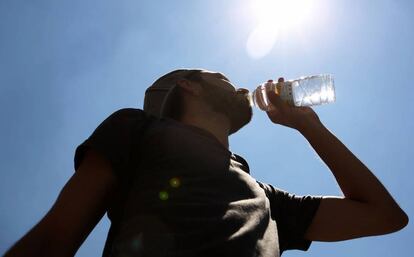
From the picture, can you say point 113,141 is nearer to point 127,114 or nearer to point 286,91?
point 127,114

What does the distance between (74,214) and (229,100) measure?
167 centimetres

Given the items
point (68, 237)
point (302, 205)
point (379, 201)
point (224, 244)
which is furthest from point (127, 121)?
point (379, 201)

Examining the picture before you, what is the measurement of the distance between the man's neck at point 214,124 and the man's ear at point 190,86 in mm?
267

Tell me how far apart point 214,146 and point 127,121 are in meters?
0.56

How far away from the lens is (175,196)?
1915mm

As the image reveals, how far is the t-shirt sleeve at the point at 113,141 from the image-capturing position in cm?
193

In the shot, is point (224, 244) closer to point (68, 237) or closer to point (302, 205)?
point (68, 237)

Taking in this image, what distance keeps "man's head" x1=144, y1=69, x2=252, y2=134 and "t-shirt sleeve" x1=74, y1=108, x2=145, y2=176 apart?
99cm

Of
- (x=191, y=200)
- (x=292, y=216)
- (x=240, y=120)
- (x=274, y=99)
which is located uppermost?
(x=274, y=99)

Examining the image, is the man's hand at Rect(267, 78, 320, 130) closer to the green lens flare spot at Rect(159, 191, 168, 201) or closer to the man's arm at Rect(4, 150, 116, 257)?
the green lens flare spot at Rect(159, 191, 168, 201)

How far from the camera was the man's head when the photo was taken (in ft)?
10.3

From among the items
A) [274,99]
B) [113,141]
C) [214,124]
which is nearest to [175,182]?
[113,141]

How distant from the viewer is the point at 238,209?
1994 mm

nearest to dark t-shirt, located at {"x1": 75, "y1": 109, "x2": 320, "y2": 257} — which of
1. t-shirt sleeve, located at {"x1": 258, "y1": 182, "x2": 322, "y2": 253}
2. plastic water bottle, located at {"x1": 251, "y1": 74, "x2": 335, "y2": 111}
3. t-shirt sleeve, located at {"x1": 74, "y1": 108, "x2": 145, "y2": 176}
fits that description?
t-shirt sleeve, located at {"x1": 74, "y1": 108, "x2": 145, "y2": 176}
